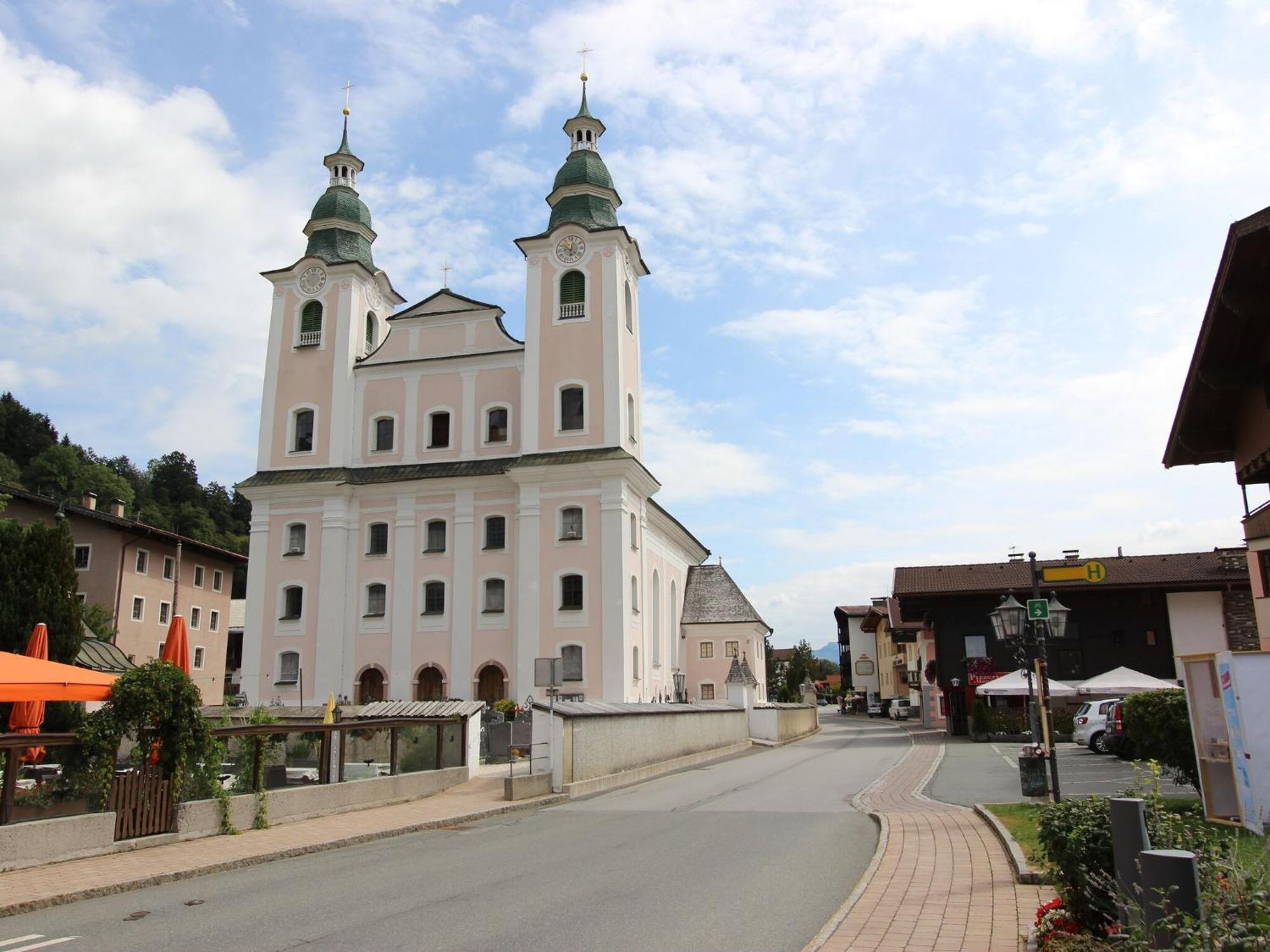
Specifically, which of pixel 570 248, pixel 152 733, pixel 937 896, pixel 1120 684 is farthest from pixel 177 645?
pixel 1120 684

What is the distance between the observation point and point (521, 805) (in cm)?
1862

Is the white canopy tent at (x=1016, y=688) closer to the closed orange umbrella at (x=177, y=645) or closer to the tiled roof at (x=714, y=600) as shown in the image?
the tiled roof at (x=714, y=600)

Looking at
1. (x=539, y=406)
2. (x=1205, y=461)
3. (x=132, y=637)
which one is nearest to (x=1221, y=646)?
(x=539, y=406)

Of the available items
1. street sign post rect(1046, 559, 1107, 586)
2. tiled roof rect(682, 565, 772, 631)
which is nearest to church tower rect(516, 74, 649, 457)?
tiled roof rect(682, 565, 772, 631)

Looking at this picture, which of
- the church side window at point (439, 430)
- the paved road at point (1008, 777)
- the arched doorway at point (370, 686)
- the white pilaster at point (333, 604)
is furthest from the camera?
the church side window at point (439, 430)

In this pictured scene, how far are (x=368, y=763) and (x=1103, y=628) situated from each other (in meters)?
36.3

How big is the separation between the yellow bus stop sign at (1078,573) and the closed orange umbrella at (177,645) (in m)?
14.3

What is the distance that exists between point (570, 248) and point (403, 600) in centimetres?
1637

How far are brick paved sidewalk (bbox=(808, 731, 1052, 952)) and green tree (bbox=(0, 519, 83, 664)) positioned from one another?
30270 millimetres

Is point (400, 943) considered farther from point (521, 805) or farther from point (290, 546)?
point (290, 546)

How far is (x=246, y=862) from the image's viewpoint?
12.5m

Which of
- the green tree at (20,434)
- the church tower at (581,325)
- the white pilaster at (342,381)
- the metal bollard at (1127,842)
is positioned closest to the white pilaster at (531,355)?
the church tower at (581,325)

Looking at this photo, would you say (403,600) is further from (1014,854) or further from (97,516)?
(1014,854)

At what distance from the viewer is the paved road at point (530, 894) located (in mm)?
8242
